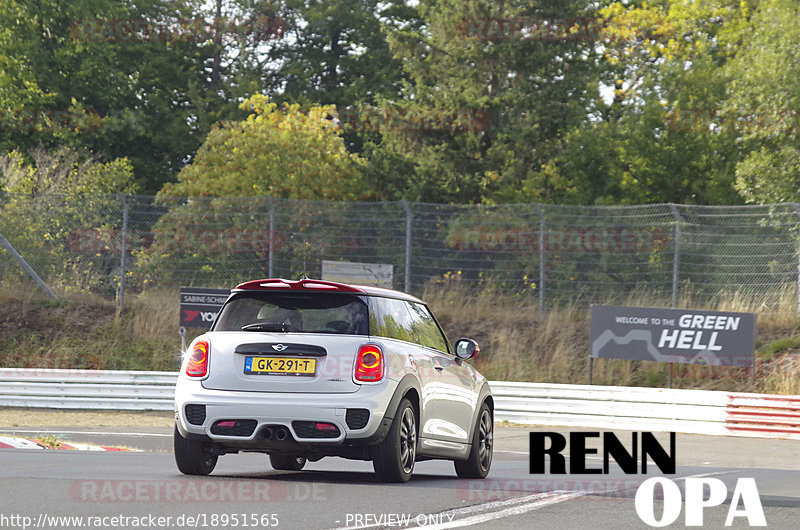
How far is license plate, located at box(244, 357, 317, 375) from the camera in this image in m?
9.09

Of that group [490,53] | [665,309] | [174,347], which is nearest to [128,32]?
[490,53]

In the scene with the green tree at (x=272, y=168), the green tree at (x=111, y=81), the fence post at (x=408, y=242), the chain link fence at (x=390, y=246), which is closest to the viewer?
the chain link fence at (x=390, y=246)

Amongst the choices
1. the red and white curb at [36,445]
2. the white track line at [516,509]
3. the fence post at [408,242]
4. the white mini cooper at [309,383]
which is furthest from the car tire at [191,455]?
the fence post at [408,242]

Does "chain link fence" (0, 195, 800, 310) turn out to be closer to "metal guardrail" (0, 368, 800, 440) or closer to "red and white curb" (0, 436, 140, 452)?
"metal guardrail" (0, 368, 800, 440)

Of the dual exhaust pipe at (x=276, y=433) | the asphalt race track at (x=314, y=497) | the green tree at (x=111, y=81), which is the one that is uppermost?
the green tree at (x=111, y=81)

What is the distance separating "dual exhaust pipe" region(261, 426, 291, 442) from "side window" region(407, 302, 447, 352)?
5.55 feet

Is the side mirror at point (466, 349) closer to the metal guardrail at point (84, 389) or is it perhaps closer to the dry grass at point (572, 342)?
the dry grass at point (572, 342)

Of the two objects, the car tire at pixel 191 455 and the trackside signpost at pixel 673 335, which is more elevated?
the car tire at pixel 191 455

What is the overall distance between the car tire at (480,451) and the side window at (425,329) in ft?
2.63

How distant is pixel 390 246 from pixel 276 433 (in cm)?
1790

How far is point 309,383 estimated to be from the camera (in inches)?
356

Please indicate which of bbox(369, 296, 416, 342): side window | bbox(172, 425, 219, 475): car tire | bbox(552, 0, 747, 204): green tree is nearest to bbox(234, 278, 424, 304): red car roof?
bbox(369, 296, 416, 342): side window

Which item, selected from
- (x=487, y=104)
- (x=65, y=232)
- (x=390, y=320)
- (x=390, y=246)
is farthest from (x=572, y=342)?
(x=390, y=320)

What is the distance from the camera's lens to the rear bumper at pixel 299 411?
352 inches
